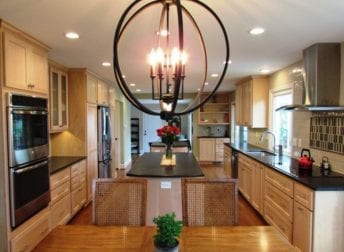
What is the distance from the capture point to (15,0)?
185 centimetres

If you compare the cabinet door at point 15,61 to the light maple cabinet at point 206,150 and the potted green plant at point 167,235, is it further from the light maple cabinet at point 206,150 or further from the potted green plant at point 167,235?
the light maple cabinet at point 206,150

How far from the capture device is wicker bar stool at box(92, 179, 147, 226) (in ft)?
6.50

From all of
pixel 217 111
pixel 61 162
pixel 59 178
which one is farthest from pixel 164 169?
pixel 217 111

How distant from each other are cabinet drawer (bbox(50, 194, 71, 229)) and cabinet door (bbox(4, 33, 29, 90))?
1593mm

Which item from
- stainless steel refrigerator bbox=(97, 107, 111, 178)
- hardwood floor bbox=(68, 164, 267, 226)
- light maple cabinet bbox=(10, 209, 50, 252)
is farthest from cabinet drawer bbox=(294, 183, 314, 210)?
stainless steel refrigerator bbox=(97, 107, 111, 178)

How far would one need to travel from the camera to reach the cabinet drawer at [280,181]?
283 centimetres

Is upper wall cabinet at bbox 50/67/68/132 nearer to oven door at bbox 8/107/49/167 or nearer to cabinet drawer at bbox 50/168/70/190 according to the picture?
cabinet drawer at bbox 50/168/70/190

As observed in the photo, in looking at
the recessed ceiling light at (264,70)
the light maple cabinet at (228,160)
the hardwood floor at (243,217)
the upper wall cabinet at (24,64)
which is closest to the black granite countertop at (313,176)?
the hardwood floor at (243,217)

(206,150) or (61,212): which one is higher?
(206,150)

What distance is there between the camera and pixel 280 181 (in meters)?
3.10

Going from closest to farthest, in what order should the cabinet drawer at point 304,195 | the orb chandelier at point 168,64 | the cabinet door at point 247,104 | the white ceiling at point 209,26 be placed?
the orb chandelier at point 168,64
the white ceiling at point 209,26
the cabinet drawer at point 304,195
the cabinet door at point 247,104

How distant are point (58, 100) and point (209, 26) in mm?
2689

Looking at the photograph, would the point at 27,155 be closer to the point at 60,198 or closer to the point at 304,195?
the point at 60,198

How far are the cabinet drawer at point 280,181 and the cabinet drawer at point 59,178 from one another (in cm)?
275
